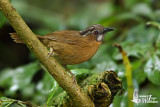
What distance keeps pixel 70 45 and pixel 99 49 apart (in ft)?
5.70

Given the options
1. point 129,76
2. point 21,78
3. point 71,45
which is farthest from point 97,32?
point 21,78

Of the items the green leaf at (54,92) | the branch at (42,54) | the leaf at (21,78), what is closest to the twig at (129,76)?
the branch at (42,54)

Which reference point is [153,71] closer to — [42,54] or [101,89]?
[101,89]

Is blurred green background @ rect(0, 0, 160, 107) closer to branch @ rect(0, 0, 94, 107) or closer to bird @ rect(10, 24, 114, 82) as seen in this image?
bird @ rect(10, 24, 114, 82)

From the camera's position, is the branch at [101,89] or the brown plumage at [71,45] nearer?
the branch at [101,89]

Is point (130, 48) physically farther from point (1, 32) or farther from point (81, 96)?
point (1, 32)

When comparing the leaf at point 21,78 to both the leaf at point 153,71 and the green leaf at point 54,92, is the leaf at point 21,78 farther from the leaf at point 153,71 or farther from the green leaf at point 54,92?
the leaf at point 153,71

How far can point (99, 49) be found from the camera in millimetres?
4781

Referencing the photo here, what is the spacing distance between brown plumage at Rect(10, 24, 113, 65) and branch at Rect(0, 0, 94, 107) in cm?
51

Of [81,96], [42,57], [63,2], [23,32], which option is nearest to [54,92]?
[81,96]

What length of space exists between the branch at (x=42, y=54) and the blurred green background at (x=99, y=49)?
31cm

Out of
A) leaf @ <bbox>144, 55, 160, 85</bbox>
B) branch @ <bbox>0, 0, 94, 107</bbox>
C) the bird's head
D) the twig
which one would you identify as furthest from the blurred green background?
the bird's head

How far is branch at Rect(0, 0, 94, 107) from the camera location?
88.3 inches

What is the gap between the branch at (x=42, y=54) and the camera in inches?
88.3
